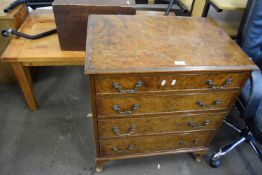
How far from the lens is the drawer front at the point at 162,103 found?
882mm

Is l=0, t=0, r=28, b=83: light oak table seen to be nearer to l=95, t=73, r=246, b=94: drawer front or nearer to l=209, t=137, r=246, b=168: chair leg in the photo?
l=95, t=73, r=246, b=94: drawer front

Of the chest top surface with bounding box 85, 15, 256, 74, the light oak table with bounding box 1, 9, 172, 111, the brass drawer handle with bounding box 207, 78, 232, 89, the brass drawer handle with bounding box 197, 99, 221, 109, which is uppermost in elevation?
the chest top surface with bounding box 85, 15, 256, 74

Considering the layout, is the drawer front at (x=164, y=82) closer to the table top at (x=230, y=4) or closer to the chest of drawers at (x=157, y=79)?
the chest of drawers at (x=157, y=79)

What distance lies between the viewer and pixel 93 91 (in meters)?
0.81

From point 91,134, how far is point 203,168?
2.64 ft

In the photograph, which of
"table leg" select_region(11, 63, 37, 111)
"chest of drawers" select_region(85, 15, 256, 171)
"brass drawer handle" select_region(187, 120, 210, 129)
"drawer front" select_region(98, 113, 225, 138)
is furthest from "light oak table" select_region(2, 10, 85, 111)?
"brass drawer handle" select_region(187, 120, 210, 129)

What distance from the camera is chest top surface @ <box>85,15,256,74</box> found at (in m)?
0.78

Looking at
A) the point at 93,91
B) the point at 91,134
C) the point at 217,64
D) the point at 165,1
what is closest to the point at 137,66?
the point at 93,91

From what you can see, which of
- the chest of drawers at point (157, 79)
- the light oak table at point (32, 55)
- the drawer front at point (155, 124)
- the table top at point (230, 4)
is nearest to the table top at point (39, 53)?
the light oak table at point (32, 55)

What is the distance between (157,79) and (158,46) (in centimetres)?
17

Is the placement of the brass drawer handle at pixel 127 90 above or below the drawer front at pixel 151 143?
above

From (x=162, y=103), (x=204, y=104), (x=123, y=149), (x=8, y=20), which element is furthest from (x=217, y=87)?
(x=8, y=20)

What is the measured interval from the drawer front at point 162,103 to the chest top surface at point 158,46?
16 centimetres

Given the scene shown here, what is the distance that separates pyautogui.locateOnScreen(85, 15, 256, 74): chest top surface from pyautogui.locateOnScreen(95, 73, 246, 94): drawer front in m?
0.04
